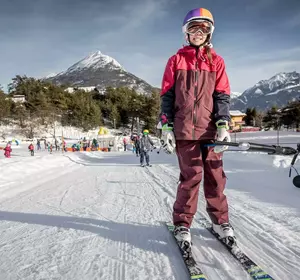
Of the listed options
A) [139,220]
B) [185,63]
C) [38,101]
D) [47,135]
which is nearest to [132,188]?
[139,220]

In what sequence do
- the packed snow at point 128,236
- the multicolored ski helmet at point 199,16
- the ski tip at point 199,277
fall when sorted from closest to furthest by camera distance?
the ski tip at point 199,277
the packed snow at point 128,236
the multicolored ski helmet at point 199,16

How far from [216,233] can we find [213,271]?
0.66 m

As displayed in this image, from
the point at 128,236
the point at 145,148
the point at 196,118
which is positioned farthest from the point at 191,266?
the point at 145,148

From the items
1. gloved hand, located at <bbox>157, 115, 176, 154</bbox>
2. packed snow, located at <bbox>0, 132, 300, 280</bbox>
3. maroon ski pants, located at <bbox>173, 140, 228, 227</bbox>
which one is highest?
gloved hand, located at <bbox>157, 115, 176, 154</bbox>

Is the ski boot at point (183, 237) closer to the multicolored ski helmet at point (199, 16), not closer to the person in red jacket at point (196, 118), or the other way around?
the person in red jacket at point (196, 118)

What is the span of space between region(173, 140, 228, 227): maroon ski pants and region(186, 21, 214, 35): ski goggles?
1085 mm

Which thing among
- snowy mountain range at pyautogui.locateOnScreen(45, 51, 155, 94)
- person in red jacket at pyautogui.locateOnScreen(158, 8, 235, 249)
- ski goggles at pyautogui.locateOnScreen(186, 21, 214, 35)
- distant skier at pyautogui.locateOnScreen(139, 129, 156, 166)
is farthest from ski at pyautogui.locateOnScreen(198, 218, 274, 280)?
snowy mountain range at pyautogui.locateOnScreen(45, 51, 155, 94)

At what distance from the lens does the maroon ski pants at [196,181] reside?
236cm

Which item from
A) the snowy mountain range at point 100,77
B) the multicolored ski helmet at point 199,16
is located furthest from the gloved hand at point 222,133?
the snowy mountain range at point 100,77

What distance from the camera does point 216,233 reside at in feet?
8.24

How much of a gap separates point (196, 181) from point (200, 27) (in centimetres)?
150

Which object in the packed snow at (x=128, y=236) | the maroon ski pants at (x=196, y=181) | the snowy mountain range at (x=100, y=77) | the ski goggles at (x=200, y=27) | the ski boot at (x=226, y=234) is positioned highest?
the snowy mountain range at (x=100, y=77)

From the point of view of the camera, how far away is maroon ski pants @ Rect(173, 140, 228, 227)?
236 centimetres

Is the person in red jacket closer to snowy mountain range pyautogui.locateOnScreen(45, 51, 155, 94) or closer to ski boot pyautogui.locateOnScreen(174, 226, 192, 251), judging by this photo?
ski boot pyautogui.locateOnScreen(174, 226, 192, 251)
